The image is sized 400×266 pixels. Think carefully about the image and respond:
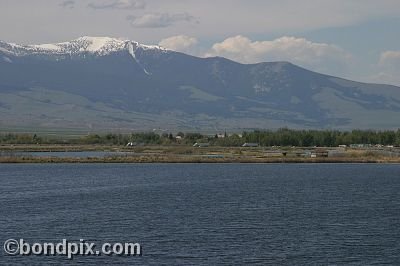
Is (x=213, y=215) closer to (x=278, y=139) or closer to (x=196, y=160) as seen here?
(x=196, y=160)

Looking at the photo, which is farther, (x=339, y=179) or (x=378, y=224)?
(x=339, y=179)

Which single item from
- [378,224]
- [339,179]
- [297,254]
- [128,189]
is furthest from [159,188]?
[297,254]

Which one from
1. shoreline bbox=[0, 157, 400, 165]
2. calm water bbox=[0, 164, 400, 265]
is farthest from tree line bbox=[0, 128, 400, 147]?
calm water bbox=[0, 164, 400, 265]

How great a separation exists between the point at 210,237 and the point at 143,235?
106 inches

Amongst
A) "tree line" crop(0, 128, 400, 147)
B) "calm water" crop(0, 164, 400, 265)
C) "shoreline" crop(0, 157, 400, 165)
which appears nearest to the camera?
"calm water" crop(0, 164, 400, 265)

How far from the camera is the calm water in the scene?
1298 inches

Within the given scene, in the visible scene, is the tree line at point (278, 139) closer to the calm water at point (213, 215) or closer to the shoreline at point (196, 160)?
the shoreline at point (196, 160)

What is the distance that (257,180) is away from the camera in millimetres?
68500

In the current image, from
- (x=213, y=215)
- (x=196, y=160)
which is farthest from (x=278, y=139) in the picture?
(x=213, y=215)

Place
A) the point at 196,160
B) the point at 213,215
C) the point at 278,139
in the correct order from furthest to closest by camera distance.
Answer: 1. the point at 278,139
2. the point at 196,160
3. the point at 213,215

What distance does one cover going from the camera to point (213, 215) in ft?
144

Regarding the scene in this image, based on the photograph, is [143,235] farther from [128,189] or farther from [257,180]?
[257,180]

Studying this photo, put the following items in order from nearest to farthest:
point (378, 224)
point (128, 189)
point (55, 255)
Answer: point (55, 255), point (378, 224), point (128, 189)

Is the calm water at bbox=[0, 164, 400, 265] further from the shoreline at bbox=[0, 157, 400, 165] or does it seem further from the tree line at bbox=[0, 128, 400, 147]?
the tree line at bbox=[0, 128, 400, 147]
